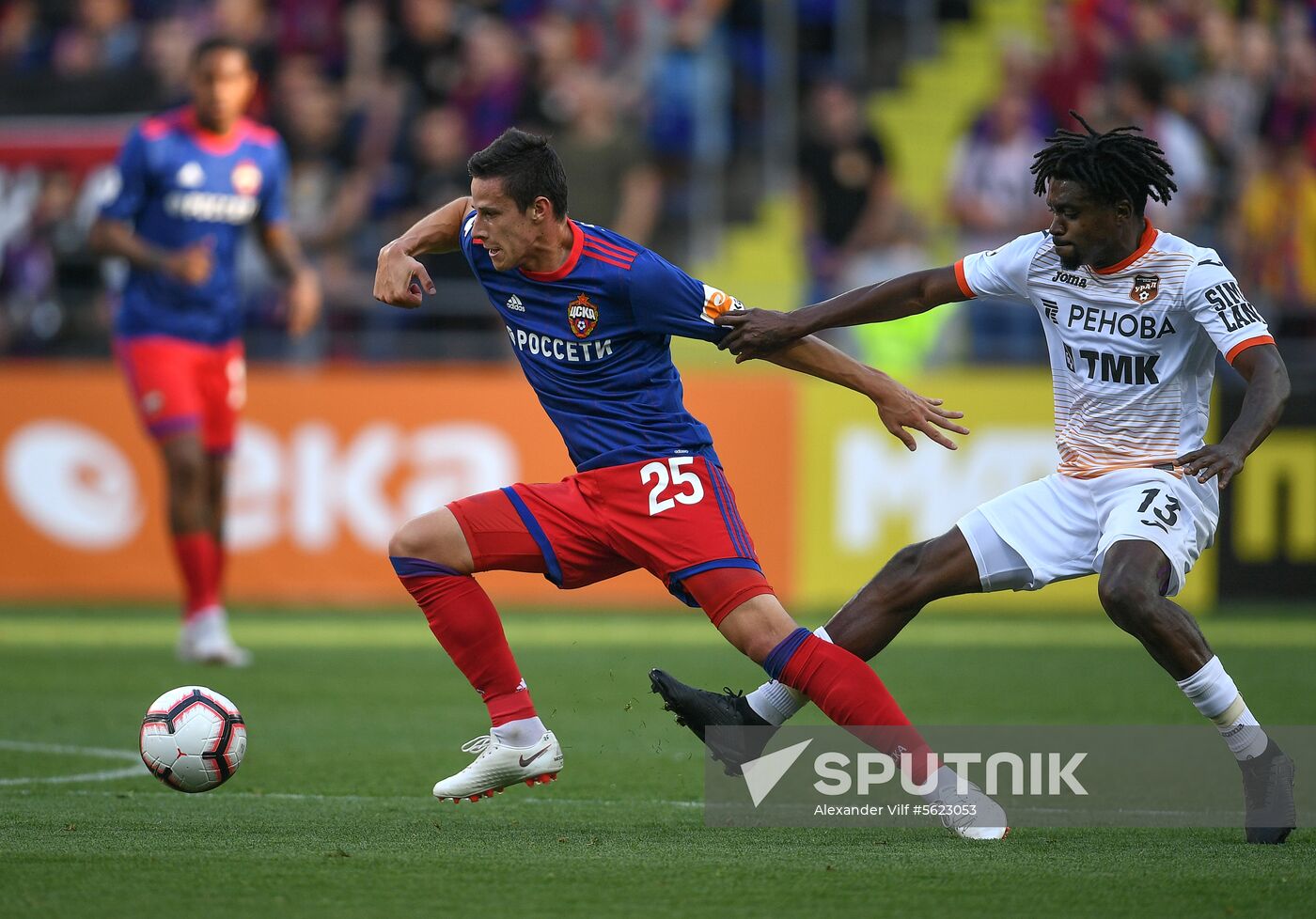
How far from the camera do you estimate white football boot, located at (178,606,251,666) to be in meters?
9.95

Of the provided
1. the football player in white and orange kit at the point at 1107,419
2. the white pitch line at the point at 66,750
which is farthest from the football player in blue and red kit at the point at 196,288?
the football player in white and orange kit at the point at 1107,419

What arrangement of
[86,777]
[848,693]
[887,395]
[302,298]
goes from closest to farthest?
[848,693], [887,395], [86,777], [302,298]

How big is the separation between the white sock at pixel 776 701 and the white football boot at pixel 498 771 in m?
0.72

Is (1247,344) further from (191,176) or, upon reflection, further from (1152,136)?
(1152,136)

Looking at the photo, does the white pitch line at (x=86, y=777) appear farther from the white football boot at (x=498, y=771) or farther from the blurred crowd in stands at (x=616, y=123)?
Answer: the blurred crowd in stands at (x=616, y=123)

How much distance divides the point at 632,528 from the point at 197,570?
5.04 meters

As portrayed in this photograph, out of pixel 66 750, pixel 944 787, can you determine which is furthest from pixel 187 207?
pixel 944 787

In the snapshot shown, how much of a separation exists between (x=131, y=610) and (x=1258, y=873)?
31.5ft

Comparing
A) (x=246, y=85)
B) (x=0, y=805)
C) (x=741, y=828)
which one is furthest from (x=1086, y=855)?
(x=246, y=85)

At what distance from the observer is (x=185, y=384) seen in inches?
403

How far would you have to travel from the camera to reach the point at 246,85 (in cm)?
1037

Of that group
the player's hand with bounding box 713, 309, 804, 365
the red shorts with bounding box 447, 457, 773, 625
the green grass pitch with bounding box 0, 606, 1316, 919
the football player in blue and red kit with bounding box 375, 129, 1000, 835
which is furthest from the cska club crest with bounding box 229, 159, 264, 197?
the player's hand with bounding box 713, 309, 804, 365

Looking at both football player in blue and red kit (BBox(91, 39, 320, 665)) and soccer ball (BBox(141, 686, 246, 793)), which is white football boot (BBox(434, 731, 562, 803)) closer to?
soccer ball (BBox(141, 686, 246, 793))

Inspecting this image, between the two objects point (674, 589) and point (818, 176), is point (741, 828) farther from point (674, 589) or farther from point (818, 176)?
point (818, 176)
